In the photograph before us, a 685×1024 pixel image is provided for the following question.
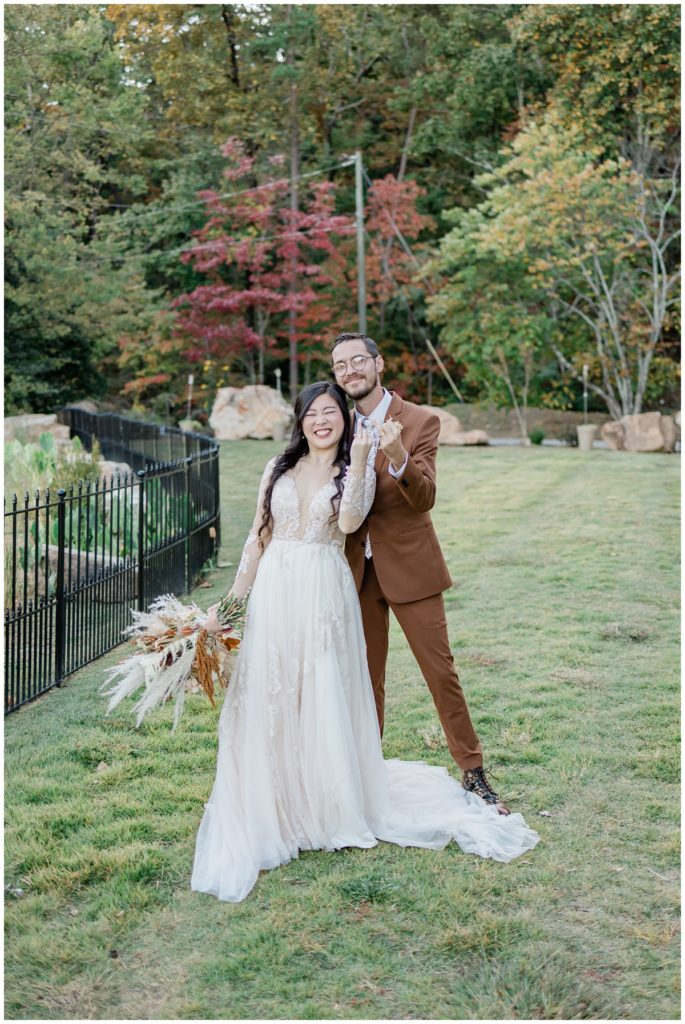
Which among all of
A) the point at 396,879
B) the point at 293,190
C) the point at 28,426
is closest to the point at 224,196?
→ the point at 293,190

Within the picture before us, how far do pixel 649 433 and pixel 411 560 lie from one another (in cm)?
1514

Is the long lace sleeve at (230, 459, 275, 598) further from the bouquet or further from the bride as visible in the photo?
the bouquet

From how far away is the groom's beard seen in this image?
4.29m

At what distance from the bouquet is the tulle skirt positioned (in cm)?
13

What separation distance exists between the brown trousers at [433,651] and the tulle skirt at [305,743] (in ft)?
0.87

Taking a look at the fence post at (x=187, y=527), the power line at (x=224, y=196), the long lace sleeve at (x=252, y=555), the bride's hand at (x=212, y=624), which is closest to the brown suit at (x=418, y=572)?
the long lace sleeve at (x=252, y=555)

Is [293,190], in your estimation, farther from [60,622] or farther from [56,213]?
[60,622]

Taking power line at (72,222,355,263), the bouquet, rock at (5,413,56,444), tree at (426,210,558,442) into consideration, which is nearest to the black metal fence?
the bouquet

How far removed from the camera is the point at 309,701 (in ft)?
13.7

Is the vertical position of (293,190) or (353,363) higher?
(293,190)

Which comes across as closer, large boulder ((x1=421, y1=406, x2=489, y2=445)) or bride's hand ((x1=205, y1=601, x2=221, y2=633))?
bride's hand ((x1=205, y1=601, x2=221, y2=633))

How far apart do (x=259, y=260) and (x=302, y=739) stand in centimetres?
2022

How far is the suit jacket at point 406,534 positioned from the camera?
4.41 metres

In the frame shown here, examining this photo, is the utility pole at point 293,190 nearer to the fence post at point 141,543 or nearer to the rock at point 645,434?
the rock at point 645,434
